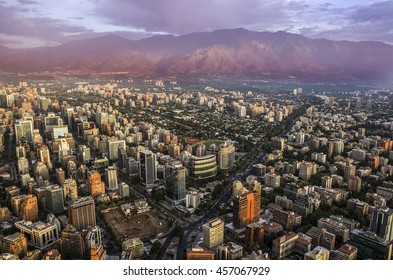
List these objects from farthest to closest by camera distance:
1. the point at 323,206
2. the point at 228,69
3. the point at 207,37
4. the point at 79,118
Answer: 1. the point at 79,118
2. the point at 323,206
3. the point at 228,69
4. the point at 207,37

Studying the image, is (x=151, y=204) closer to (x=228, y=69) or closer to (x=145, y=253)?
(x=145, y=253)

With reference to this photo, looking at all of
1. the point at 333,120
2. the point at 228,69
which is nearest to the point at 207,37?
the point at 228,69

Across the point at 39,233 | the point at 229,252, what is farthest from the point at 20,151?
the point at 229,252

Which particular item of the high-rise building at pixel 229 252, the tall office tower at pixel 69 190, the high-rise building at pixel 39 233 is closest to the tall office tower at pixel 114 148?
the tall office tower at pixel 69 190

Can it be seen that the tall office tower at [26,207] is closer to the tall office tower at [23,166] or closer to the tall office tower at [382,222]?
the tall office tower at [23,166]

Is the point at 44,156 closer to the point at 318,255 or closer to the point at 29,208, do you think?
the point at 29,208

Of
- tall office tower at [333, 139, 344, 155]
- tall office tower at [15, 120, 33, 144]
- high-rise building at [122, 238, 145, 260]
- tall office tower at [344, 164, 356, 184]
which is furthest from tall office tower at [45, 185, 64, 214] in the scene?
tall office tower at [333, 139, 344, 155]
